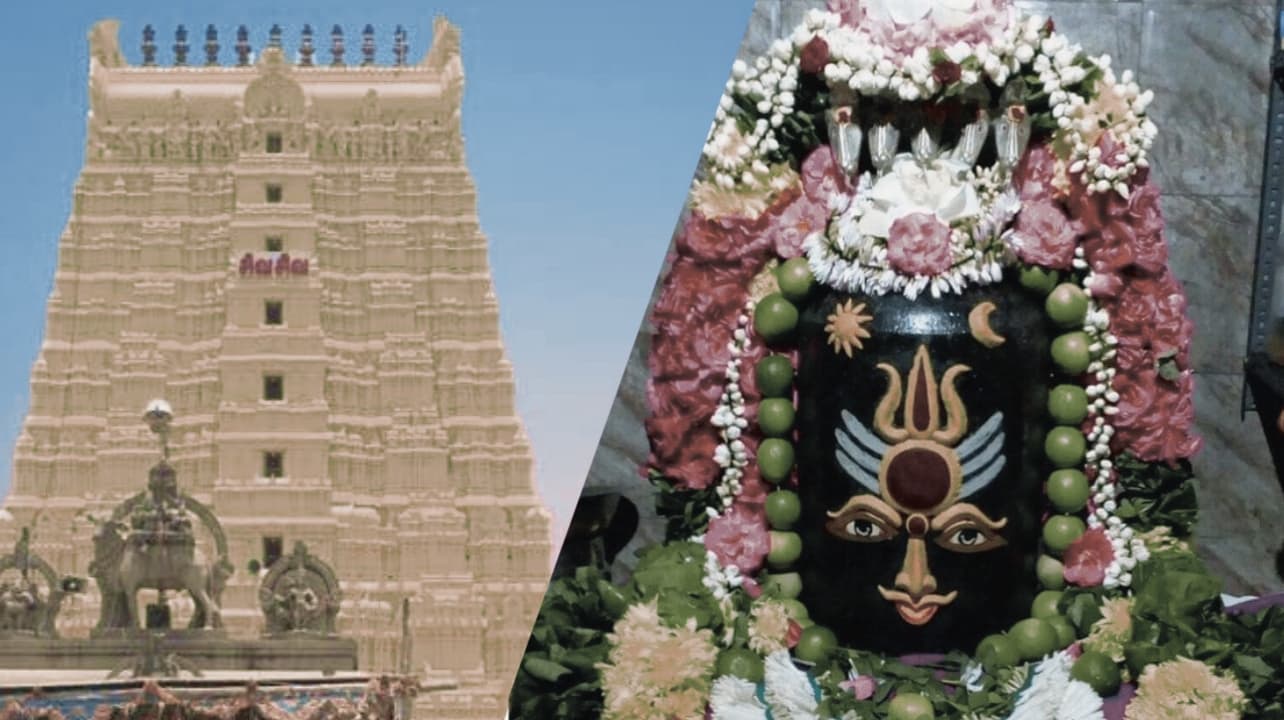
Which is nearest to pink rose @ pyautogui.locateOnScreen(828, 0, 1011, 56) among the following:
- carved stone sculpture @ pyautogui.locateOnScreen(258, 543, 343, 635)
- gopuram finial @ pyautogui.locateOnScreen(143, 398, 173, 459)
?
carved stone sculpture @ pyautogui.locateOnScreen(258, 543, 343, 635)

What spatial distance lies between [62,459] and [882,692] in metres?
10.3

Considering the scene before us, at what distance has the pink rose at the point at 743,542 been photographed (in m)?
9.42

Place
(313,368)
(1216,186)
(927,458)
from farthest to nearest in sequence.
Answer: (313,368)
(1216,186)
(927,458)

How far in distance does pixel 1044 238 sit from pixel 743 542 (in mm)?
1436

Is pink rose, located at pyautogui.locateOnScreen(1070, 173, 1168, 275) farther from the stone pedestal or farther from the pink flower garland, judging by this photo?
the stone pedestal

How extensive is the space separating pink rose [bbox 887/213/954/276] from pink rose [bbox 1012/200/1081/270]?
260 mm

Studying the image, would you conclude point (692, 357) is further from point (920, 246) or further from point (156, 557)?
point (156, 557)

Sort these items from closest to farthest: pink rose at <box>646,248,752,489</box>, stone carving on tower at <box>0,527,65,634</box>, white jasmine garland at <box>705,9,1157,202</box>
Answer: white jasmine garland at <box>705,9,1157,202</box>
pink rose at <box>646,248,752,489</box>
stone carving on tower at <box>0,527,65,634</box>

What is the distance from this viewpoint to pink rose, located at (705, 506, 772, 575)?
30.9 ft

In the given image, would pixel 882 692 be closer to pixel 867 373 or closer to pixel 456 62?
pixel 867 373

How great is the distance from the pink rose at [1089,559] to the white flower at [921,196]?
3.72 feet

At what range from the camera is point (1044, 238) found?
30.0 ft

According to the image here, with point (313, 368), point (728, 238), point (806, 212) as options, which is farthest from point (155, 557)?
point (806, 212)

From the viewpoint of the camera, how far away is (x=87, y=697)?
13211 millimetres
